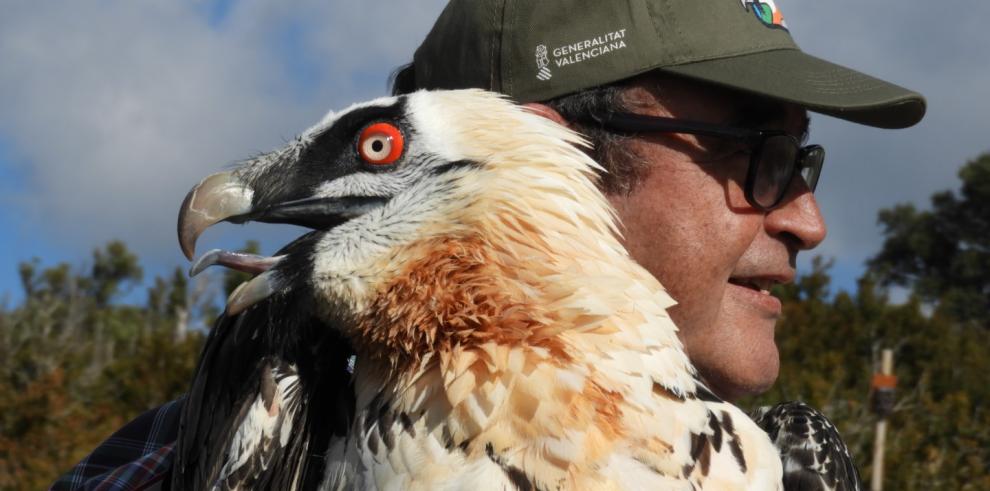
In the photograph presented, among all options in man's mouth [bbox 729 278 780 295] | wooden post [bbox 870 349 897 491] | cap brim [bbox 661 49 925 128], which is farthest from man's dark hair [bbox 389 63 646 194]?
wooden post [bbox 870 349 897 491]

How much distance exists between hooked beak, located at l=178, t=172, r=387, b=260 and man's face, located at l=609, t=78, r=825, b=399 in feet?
2.57

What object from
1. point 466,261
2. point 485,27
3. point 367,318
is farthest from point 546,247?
point 485,27

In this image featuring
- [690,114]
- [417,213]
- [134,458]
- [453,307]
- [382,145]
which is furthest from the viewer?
[134,458]

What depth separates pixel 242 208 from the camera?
2588mm

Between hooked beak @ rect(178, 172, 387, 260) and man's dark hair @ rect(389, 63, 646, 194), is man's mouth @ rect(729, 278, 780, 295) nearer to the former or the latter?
man's dark hair @ rect(389, 63, 646, 194)

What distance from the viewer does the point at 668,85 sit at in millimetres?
2975

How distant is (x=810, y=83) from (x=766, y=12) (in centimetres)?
31

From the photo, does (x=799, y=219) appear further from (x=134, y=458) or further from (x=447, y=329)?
(x=134, y=458)

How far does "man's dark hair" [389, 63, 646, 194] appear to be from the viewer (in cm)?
294

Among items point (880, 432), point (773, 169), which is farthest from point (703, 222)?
point (880, 432)

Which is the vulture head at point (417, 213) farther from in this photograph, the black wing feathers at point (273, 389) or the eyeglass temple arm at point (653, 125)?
the eyeglass temple arm at point (653, 125)

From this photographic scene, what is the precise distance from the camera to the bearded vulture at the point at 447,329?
2.27 meters

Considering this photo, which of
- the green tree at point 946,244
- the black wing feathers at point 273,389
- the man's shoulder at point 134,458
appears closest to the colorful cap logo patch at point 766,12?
the black wing feathers at point 273,389

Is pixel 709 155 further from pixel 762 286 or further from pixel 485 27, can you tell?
pixel 485 27
